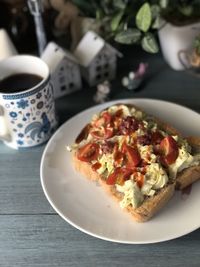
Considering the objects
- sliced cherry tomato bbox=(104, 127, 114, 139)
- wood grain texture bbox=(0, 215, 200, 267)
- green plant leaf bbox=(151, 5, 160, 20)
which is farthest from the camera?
green plant leaf bbox=(151, 5, 160, 20)

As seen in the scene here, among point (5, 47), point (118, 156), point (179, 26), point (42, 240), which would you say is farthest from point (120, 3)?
point (42, 240)

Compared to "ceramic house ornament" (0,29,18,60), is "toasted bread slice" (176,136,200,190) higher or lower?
lower

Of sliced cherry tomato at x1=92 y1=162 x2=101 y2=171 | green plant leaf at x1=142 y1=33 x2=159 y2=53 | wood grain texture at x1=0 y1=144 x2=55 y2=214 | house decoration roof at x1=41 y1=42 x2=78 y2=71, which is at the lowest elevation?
wood grain texture at x1=0 y1=144 x2=55 y2=214

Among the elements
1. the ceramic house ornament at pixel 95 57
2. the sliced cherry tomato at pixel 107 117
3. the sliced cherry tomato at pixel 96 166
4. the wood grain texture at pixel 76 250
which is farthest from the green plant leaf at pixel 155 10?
the wood grain texture at pixel 76 250

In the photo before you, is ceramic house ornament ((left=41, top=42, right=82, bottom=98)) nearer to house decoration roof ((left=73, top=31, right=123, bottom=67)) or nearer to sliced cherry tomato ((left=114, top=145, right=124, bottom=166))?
house decoration roof ((left=73, top=31, right=123, bottom=67))

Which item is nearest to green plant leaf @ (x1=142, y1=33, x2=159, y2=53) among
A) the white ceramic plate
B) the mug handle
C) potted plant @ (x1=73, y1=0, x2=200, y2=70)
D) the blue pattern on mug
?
potted plant @ (x1=73, y1=0, x2=200, y2=70)

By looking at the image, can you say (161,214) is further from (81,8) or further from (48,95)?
(81,8)

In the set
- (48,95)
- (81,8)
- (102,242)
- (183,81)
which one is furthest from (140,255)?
(81,8)

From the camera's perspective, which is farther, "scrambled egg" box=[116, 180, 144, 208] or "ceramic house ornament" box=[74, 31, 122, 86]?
"ceramic house ornament" box=[74, 31, 122, 86]
